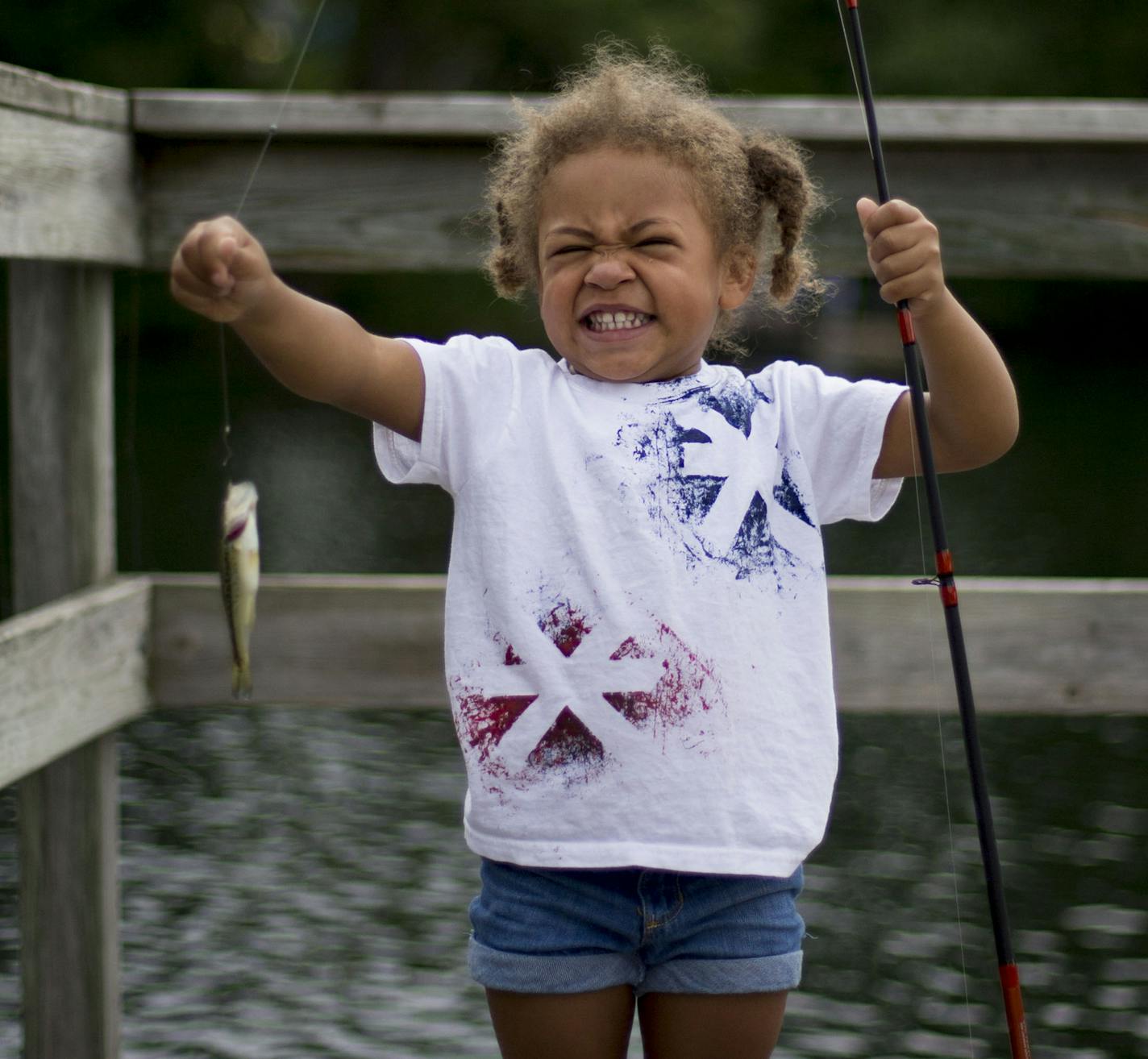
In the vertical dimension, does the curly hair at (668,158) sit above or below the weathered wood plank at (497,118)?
below

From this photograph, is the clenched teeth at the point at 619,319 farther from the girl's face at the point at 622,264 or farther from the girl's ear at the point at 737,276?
the girl's ear at the point at 737,276

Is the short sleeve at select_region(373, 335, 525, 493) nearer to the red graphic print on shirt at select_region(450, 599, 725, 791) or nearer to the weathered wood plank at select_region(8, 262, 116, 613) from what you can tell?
the red graphic print on shirt at select_region(450, 599, 725, 791)

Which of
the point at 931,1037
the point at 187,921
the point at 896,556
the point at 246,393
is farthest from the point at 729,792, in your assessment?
the point at 246,393

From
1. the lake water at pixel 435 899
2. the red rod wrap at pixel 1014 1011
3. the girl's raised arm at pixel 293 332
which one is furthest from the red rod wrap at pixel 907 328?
the lake water at pixel 435 899

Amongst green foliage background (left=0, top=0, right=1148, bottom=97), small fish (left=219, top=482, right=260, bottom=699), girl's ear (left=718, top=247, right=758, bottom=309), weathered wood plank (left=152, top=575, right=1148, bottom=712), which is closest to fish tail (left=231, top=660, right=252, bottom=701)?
small fish (left=219, top=482, right=260, bottom=699)

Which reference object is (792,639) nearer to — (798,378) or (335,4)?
(798,378)

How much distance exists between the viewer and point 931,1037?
336 cm

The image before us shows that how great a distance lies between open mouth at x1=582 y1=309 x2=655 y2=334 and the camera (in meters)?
2.04

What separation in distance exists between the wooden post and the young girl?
0.81 metres

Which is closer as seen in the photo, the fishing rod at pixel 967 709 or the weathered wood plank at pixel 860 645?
the fishing rod at pixel 967 709

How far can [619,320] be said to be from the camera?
2.04m

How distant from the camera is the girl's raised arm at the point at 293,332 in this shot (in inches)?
67.6

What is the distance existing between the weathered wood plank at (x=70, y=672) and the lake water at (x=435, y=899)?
0.85 meters

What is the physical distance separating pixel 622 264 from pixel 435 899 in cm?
228
